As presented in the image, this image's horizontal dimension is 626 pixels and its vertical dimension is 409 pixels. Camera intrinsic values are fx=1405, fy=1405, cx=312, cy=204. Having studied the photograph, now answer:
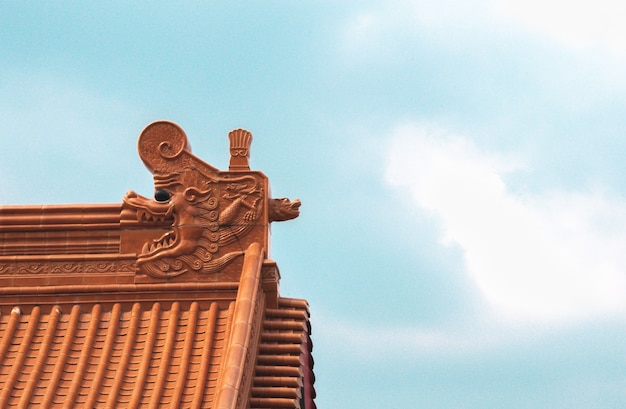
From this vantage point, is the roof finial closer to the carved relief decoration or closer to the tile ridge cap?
the carved relief decoration

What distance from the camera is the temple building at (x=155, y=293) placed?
1403cm

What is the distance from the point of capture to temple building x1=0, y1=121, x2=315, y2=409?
1403 cm

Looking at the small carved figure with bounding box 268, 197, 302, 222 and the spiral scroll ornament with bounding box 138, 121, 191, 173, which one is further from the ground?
the spiral scroll ornament with bounding box 138, 121, 191, 173

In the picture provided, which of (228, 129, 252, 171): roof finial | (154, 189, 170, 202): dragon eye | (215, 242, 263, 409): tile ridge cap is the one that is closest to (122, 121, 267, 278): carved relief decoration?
(154, 189, 170, 202): dragon eye

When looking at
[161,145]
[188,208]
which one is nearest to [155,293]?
[188,208]

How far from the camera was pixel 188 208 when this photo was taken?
15.6 m

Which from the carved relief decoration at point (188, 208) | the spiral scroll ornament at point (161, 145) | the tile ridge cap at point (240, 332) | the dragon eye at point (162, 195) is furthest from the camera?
the spiral scroll ornament at point (161, 145)

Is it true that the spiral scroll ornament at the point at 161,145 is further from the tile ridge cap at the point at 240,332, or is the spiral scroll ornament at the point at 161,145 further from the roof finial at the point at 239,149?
the tile ridge cap at the point at 240,332

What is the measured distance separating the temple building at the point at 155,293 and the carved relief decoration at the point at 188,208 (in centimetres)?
1

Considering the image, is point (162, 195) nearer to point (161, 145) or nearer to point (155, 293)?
point (161, 145)

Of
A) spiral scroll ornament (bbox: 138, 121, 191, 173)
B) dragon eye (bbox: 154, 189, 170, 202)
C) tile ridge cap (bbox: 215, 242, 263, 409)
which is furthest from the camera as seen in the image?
spiral scroll ornament (bbox: 138, 121, 191, 173)

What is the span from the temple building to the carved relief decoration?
13mm

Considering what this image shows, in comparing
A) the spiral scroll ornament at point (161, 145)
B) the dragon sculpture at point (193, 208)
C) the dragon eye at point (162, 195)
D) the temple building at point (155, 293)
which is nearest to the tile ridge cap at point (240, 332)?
the temple building at point (155, 293)

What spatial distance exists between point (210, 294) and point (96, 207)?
5.66 feet
